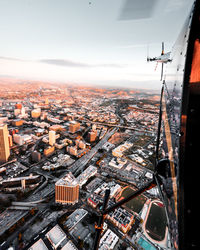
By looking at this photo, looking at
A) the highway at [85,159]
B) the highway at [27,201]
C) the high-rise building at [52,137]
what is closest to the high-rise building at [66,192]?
the highway at [27,201]

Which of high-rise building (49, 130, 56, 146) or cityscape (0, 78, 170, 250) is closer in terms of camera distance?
cityscape (0, 78, 170, 250)

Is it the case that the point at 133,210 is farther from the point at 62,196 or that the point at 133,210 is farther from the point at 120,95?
the point at 120,95

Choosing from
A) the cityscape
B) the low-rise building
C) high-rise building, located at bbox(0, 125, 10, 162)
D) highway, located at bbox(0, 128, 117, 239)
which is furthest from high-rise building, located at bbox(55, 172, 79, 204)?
high-rise building, located at bbox(0, 125, 10, 162)

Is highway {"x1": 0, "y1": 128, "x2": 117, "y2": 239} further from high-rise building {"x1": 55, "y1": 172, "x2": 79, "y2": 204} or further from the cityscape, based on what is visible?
high-rise building {"x1": 55, "y1": 172, "x2": 79, "y2": 204}

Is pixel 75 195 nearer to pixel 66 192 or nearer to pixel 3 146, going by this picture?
pixel 66 192

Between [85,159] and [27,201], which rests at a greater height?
[85,159]

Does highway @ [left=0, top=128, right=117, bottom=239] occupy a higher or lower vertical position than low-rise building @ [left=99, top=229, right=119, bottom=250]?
higher

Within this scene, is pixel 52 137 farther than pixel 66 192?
Yes

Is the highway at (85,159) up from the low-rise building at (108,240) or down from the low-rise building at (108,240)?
up

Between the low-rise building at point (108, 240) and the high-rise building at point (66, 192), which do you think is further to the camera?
the high-rise building at point (66, 192)

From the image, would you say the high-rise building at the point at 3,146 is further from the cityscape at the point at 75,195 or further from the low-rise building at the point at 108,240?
the low-rise building at the point at 108,240

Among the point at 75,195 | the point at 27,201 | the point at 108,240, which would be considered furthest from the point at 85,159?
the point at 108,240

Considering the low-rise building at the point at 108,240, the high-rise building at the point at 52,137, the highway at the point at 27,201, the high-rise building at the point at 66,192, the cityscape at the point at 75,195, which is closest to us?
the low-rise building at the point at 108,240

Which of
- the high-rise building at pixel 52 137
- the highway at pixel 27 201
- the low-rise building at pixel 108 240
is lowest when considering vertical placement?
the low-rise building at pixel 108 240
